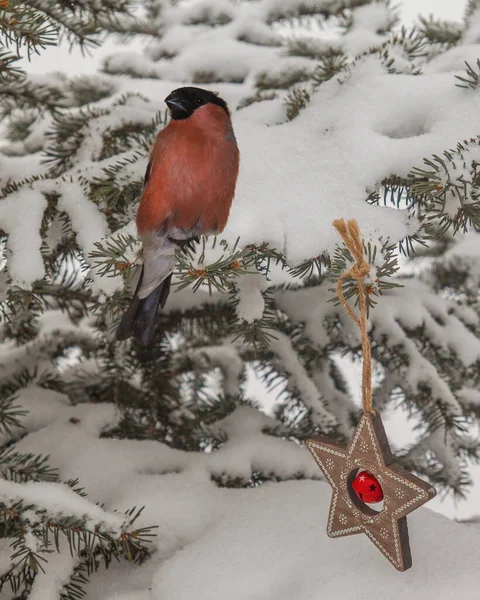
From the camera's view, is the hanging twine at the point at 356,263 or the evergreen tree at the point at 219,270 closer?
the hanging twine at the point at 356,263

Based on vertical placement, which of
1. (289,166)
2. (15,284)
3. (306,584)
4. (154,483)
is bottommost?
(154,483)

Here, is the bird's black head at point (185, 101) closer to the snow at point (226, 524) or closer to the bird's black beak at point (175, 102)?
the bird's black beak at point (175, 102)

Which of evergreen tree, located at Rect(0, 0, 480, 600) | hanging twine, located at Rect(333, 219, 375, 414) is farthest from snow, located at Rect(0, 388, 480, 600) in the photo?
hanging twine, located at Rect(333, 219, 375, 414)

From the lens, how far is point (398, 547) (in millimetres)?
651

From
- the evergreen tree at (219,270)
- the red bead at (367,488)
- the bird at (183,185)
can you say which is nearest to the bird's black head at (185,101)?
the bird at (183,185)

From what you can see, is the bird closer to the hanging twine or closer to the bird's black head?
the bird's black head

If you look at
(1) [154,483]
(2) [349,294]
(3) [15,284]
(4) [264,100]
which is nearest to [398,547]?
(2) [349,294]

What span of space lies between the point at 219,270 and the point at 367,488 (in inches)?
11.1

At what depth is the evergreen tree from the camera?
0.72m

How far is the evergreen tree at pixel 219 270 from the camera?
0.72 meters

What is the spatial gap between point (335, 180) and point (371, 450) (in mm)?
312

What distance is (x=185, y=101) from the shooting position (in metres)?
0.70

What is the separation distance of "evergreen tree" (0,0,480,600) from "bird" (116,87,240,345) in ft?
0.08

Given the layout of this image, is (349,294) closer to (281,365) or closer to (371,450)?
(371,450)
